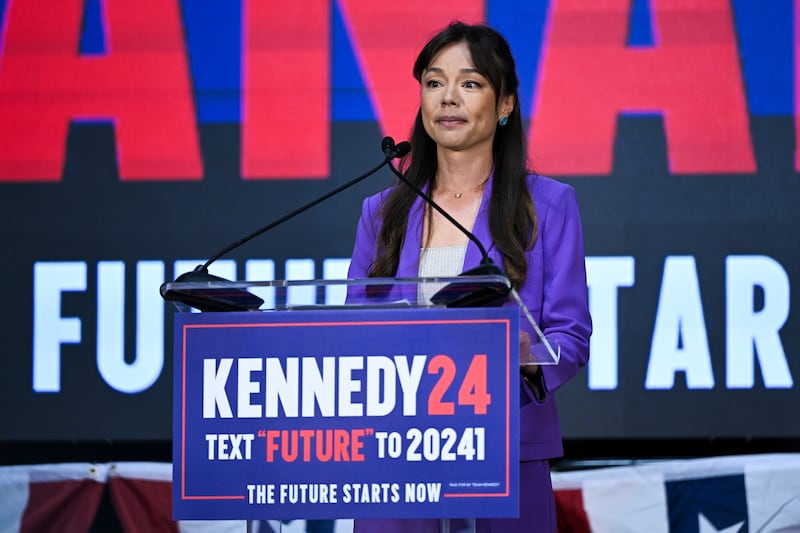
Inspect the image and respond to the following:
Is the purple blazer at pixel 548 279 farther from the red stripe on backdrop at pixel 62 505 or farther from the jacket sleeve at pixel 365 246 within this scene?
the red stripe on backdrop at pixel 62 505

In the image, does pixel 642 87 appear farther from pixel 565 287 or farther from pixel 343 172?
pixel 565 287

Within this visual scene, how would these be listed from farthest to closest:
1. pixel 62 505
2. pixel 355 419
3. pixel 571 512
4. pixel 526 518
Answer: pixel 62 505 → pixel 571 512 → pixel 526 518 → pixel 355 419

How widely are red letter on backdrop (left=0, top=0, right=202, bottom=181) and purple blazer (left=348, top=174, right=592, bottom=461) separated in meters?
1.60

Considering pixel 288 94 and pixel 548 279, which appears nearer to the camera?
pixel 548 279

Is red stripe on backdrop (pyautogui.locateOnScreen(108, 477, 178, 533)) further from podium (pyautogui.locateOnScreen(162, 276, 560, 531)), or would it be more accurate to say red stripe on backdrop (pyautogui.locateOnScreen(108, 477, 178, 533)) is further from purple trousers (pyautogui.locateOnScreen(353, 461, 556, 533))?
podium (pyautogui.locateOnScreen(162, 276, 560, 531))

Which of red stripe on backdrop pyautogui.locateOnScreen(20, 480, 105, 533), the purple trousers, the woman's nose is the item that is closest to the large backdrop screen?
red stripe on backdrop pyautogui.locateOnScreen(20, 480, 105, 533)

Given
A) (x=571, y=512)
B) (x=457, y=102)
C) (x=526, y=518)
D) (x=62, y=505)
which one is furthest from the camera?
(x=62, y=505)

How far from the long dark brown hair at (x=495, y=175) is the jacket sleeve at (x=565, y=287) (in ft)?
0.13

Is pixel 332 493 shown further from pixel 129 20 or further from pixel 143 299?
pixel 129 20

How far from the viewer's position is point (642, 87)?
3.48 m

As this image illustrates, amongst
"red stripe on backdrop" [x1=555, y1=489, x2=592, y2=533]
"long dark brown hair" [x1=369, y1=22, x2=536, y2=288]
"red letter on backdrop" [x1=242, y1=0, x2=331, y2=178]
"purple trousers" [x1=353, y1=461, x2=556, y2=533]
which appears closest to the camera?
"purple trousers" [x1=353, y1=461, x2=556, y2=533]

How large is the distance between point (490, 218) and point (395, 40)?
65.1 inches

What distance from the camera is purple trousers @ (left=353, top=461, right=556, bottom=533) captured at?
5.88ft

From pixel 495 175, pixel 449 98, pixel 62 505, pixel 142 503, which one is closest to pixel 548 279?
pixel 495 175
